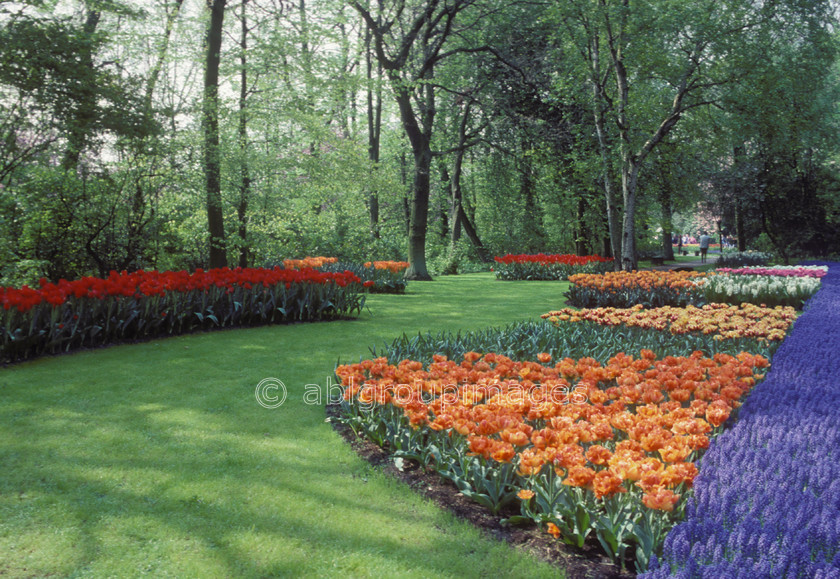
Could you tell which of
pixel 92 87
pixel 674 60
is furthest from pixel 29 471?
pixel 674 60

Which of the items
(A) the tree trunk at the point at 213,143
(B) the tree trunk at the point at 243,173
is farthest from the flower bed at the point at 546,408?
(B) the tree trunk at the point at 243,173

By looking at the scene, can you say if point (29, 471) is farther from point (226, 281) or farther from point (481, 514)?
point (226, 281)

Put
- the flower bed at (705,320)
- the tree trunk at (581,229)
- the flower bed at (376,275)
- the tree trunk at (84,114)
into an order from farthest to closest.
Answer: the tree trunk at (581,229) → the flower bed at (376,275) → the tree trunk at (84,114) → the flower bed at (705,320)

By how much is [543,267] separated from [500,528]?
17717 mm

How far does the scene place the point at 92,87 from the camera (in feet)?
27.6

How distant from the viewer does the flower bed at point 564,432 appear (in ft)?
7.82

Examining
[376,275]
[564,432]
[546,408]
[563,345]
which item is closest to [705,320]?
[563,345]

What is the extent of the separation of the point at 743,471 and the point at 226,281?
23.2 feet

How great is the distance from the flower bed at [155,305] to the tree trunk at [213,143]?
4.50 m

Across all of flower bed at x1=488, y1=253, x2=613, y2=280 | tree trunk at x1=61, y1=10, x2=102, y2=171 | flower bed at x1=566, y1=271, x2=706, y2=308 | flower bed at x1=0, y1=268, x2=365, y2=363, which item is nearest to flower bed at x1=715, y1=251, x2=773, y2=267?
flower bed at x1=488, y1=253, x2=613, y2=280

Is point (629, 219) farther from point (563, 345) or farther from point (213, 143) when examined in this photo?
point (563, 345)

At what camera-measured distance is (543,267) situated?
783 inches

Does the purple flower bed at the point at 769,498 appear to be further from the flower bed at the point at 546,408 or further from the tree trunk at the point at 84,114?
the tree trunk at the point at 84,114

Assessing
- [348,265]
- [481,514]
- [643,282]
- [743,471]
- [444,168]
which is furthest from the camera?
[444,168]
